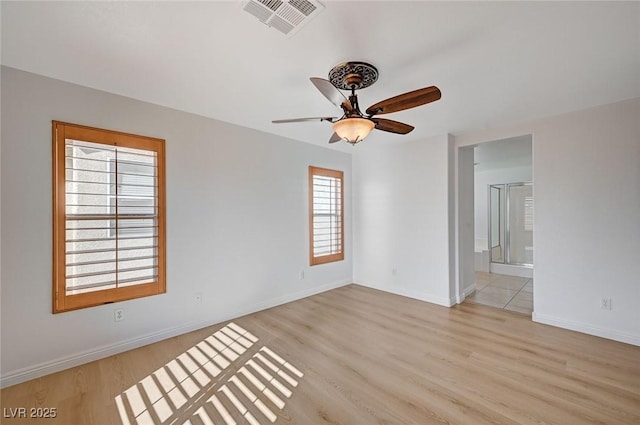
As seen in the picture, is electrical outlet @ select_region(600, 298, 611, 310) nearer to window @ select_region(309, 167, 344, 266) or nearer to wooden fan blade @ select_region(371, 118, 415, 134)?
wooden fan blade @ select_region(371, 118, 415, 134)

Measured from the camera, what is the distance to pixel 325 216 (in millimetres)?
4871

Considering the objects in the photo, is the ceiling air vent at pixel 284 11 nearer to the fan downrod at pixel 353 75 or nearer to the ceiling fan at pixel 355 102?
the ceiling fan at pixel 355 102

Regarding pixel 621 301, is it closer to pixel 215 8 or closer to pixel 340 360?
pixel 340 360

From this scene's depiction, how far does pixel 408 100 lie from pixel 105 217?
2.90 metres

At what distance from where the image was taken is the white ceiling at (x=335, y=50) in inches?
63.5

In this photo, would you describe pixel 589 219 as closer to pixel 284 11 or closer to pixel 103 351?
pixel 284 11

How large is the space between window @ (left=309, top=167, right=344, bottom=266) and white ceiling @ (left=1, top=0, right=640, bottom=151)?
192 cm

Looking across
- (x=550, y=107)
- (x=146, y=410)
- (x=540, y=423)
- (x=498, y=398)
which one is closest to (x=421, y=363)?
(x=498, y=398)

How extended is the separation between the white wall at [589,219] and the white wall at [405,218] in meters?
1.09

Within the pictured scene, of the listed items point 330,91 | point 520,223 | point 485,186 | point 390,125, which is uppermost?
point 330,91

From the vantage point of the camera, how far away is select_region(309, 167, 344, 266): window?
462 centimetres

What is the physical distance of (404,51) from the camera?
1.98 meters

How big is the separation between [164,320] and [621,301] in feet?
16.3

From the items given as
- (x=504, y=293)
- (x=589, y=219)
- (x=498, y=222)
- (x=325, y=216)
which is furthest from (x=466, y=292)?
(x=498, y=222)
